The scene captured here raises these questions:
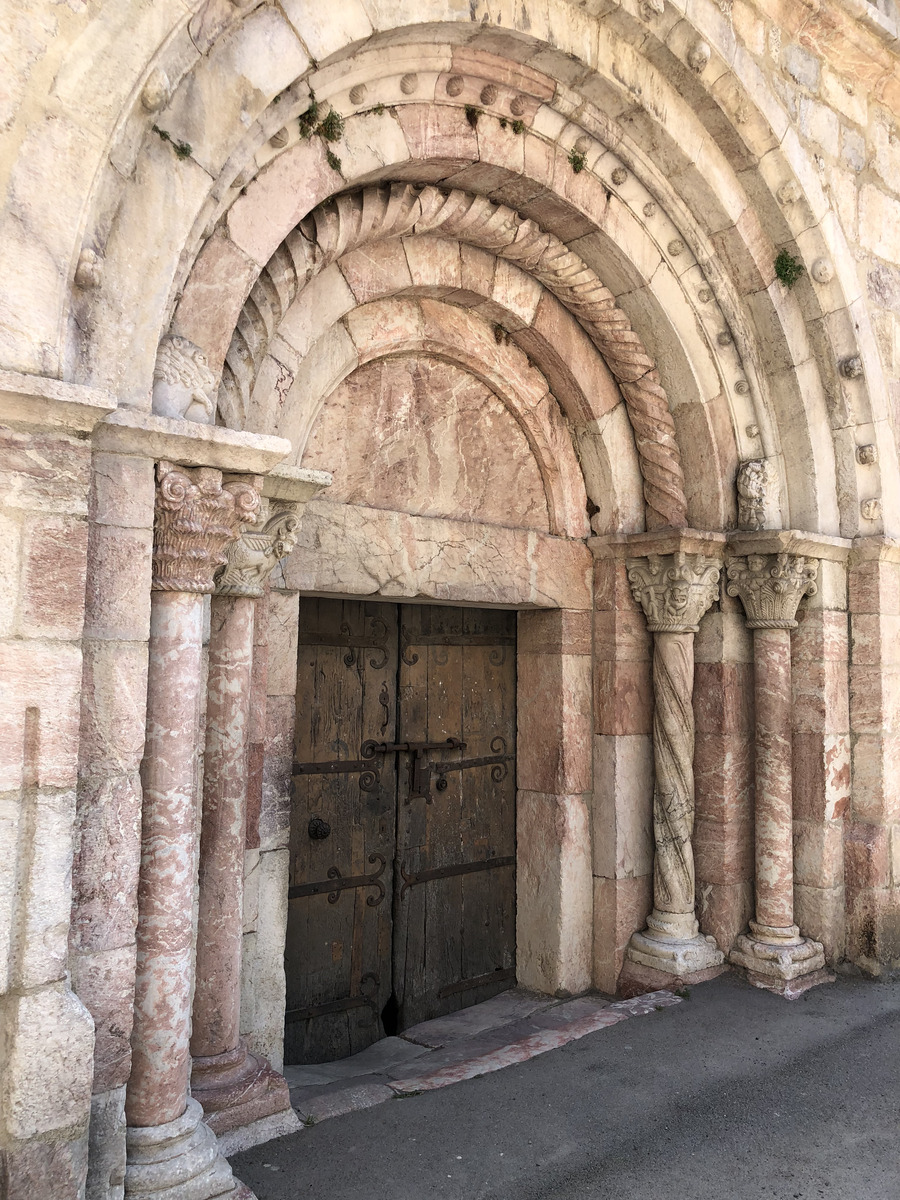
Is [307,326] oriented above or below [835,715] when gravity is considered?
above

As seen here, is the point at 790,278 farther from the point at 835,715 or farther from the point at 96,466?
the point at 96,466

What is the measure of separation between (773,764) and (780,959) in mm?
843

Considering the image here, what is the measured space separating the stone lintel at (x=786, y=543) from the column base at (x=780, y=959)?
1708 mm

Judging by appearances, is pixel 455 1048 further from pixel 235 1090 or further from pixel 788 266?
pixel 788 266

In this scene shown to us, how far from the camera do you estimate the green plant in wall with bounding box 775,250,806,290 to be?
3.99 metres

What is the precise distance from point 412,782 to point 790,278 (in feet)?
9.42

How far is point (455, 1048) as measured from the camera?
136 inches

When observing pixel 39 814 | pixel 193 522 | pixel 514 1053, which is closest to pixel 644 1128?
pixel 514 1053

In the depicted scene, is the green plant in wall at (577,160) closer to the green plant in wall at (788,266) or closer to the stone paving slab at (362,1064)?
the green plant in wall at (788,266)

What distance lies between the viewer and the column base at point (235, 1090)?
→ 97.0 inches

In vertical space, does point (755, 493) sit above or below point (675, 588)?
above

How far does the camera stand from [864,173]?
14.4 ft

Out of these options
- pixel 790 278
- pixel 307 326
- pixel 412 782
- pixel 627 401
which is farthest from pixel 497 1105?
pixel 790 278

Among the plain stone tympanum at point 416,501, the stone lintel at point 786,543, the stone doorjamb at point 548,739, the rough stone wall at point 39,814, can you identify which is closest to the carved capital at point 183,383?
the plain stone tympanum at point 416,501
